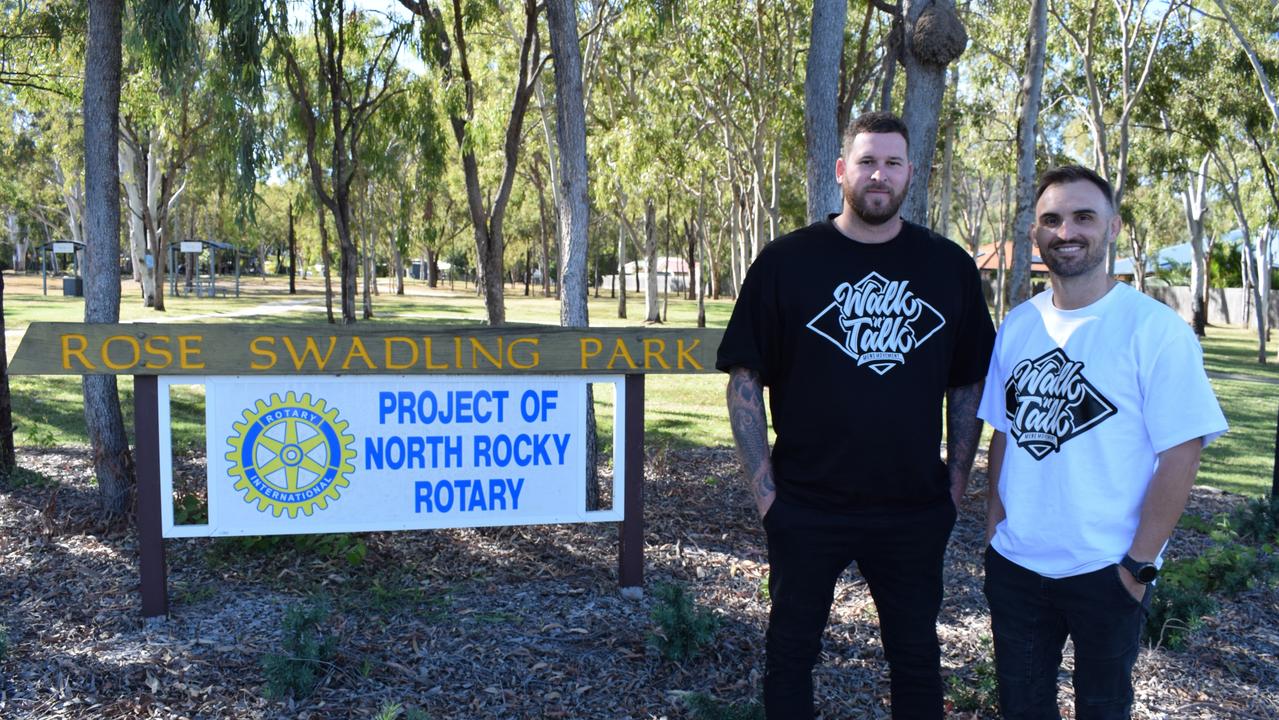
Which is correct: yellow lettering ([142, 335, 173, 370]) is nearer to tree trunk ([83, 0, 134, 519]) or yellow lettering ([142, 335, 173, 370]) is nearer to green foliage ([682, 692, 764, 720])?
tree trunk ([83, 0, 134, 519])

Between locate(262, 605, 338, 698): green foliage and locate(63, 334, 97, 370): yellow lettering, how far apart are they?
134 cm

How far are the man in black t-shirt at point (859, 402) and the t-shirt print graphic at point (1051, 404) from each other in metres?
0.23

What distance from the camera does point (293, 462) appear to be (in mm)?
4059

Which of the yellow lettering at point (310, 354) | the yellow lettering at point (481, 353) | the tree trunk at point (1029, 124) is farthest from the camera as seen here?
the tree trunk at point (1029, 124)

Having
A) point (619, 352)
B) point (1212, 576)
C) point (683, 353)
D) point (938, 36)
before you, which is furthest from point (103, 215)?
point (1212, 576)

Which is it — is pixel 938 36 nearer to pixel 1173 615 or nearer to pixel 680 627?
pixel 1173 615

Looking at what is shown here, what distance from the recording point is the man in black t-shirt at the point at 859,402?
99.9 inches

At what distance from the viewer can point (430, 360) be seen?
13.2 feet

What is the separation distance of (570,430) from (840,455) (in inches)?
77.9

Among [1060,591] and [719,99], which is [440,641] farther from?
[719,99]

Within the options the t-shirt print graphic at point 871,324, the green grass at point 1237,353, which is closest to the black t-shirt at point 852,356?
the t-shirt print graphic at point 871,324

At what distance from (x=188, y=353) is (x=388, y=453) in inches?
35.9

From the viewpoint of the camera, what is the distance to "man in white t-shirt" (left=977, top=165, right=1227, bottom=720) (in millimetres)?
2188

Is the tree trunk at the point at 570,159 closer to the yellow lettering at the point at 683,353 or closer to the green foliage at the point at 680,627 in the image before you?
the yellow lettering at the point at 683,353
